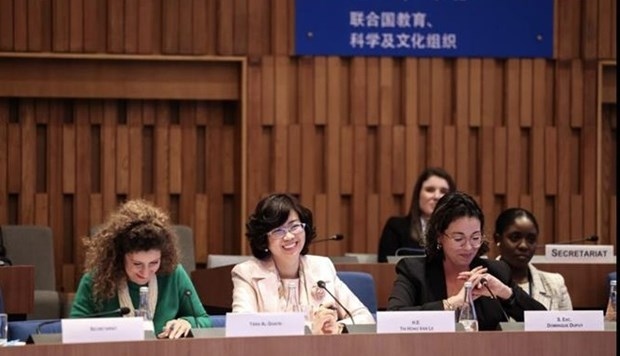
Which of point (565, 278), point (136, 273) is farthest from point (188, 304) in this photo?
point (565, 278)

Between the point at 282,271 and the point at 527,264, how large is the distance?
1.39 m

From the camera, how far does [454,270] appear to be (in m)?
5.27

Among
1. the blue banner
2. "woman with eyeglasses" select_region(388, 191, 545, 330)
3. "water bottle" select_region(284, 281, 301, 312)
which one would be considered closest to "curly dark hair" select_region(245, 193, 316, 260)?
"water bottle" select_region(284, 281, 301, 312)

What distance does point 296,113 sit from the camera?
29.8 feet

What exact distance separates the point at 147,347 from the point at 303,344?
50 centimetres

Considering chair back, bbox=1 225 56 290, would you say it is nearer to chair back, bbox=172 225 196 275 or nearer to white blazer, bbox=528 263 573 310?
chair back, bbox=172 225 196 275

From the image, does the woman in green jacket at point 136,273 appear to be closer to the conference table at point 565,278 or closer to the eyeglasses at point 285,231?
the eyeglasses at point 285,231

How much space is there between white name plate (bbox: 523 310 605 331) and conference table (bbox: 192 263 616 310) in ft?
8.15

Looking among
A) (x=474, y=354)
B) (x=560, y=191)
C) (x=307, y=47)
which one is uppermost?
(x=307, y=47)

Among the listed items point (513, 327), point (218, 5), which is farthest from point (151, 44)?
point (513, 327)

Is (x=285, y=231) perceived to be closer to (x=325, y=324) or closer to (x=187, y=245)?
(x=325, y=324)

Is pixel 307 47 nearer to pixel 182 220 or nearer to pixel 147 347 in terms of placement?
pixel 182 220

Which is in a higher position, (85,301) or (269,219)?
(269,219)

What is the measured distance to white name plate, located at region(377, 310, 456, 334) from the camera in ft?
14.0
